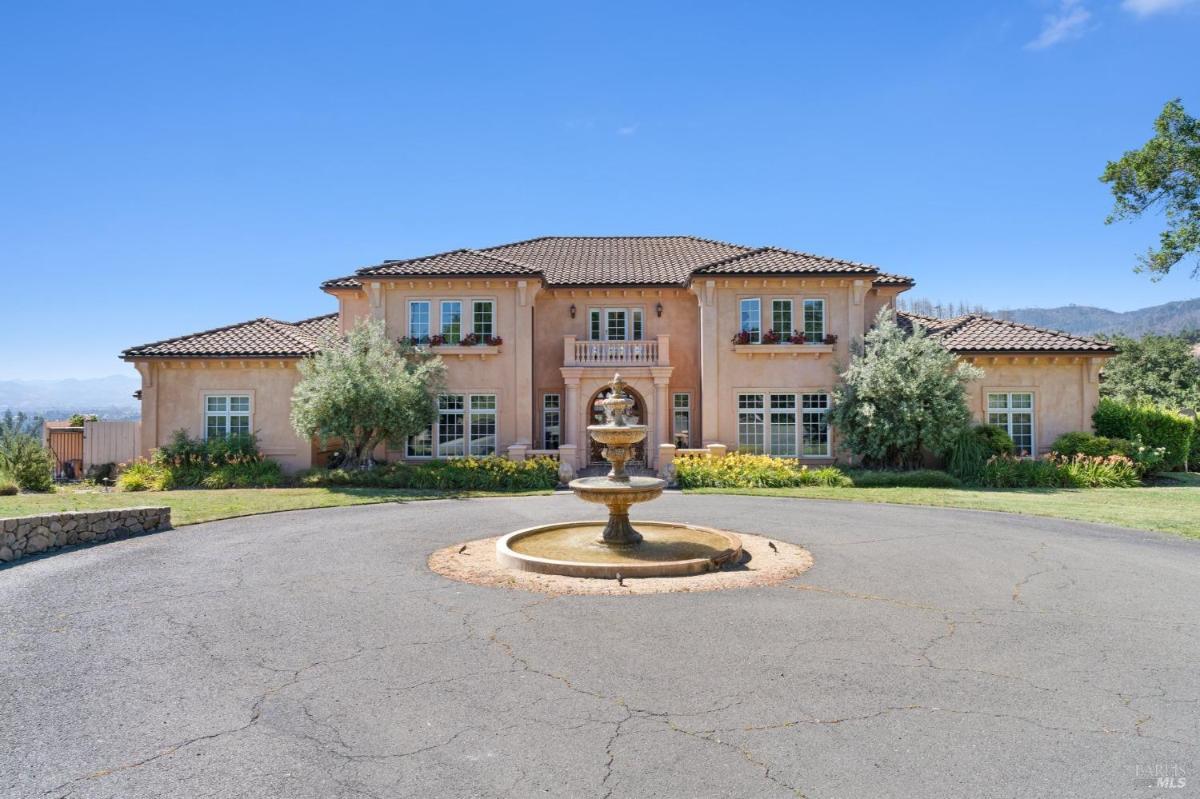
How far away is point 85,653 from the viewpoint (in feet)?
20.5

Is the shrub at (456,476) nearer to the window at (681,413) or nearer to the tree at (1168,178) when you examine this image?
the window at (681,413)

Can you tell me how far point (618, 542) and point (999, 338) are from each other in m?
19.4

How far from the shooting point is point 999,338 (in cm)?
2355

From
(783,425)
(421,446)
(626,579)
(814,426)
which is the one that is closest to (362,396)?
(421,446)

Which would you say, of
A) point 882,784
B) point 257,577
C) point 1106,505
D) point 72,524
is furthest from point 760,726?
point 1106,505

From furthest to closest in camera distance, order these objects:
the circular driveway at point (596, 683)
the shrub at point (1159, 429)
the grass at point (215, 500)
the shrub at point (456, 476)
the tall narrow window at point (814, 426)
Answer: the tall narrow window at point (814, 426) → the shrub at point (1159, 429) → the shrub at point (456, 476) → the grass at point (215, 500) → the circular driveway at point (596, 683)

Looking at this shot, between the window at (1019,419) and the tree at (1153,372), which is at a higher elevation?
the tree at (1153,372)

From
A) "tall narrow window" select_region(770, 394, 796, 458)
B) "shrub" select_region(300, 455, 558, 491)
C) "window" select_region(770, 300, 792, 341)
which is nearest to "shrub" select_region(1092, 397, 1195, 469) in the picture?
"tall narrow window" select_region(770, 394, 796, 458)

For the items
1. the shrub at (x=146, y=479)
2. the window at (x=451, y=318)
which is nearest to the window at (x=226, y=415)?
the shrub at (x=146, y=479)

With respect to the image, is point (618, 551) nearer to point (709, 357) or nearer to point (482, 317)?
point (709, 357)

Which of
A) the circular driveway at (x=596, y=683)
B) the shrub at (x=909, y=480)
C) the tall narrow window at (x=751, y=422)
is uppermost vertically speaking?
the tall narrow window at (x=751, y=422)

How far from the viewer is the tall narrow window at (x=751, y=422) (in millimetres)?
23672

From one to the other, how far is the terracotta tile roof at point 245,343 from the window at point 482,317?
4.77 meters

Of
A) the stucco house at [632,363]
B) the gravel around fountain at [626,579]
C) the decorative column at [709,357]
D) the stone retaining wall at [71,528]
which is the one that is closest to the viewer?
the gravel around fountain at [626,579]
